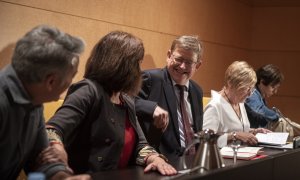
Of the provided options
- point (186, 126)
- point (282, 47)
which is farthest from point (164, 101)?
point (282, 47)

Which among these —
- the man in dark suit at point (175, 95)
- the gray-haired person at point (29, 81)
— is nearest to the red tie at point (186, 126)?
the man in dark suit at point (175, 95)

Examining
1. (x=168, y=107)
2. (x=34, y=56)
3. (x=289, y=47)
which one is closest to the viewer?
(x=34, y=56)

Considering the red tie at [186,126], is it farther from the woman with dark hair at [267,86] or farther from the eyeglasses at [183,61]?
the woman with dark hair at [267,86]

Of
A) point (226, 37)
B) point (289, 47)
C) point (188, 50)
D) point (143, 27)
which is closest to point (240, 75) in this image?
point (188, 50)

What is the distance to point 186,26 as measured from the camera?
451 cm

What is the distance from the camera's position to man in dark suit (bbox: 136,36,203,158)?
8.73 ft

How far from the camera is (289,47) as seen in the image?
599 cm

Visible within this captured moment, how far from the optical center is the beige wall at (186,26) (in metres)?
2.81

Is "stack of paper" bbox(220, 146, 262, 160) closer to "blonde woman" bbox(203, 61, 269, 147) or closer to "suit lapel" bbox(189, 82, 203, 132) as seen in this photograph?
"suit lapel" bbox(189, 82, 203, 132)

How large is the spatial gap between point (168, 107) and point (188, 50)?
37 centimetres

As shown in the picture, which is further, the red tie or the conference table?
the red tie

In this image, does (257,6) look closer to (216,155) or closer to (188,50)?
(188,50)

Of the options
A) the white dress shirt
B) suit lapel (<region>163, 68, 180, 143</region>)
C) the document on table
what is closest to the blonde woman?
the white dress shirt

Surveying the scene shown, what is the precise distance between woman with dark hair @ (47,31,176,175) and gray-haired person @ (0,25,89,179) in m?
0.32
